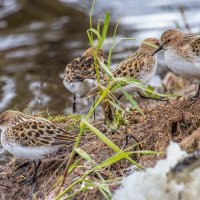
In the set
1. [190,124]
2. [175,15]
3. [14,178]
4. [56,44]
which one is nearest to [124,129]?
[190,124]

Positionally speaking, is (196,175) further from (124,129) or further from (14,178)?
(14,178)

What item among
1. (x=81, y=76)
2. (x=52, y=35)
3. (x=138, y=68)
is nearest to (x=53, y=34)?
(x=52, y=35)

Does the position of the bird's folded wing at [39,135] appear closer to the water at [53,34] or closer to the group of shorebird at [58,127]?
the group of shorebird at [58,127]

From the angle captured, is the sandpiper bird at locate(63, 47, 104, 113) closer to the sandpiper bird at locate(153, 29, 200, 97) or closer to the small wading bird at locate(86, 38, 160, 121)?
the small wading bird at locate(86, 38, 160, 121)

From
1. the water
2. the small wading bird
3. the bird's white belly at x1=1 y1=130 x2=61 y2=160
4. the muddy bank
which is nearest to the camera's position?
the muddy bank

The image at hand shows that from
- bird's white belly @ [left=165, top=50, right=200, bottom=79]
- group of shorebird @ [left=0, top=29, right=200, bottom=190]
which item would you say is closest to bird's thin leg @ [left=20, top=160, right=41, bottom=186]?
group of shorebird @ [left=0, top=29, right=200, bottom=190]

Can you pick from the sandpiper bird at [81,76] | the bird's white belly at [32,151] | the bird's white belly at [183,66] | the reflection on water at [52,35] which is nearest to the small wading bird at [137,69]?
the bird's white belly at [183,66]

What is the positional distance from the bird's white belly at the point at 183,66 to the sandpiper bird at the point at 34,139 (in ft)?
4.80

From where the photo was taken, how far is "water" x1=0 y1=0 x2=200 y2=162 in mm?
12945

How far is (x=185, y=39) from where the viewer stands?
8195mm

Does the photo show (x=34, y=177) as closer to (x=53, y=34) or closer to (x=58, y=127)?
(x=58, y=127)

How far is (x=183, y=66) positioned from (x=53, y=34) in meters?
8.49

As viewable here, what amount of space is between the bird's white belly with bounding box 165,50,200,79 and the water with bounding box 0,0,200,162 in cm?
386

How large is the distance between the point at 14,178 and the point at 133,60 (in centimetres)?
219
